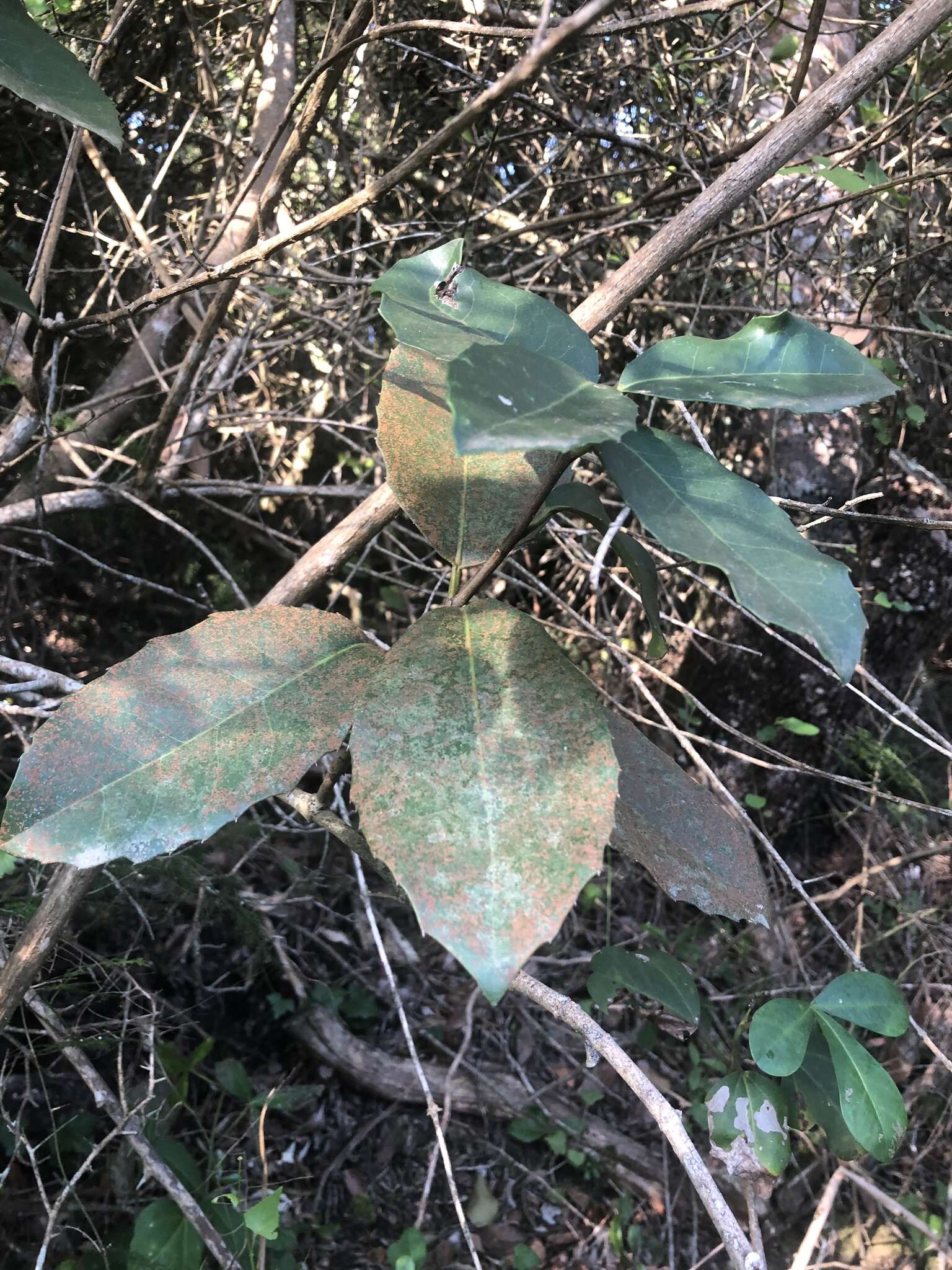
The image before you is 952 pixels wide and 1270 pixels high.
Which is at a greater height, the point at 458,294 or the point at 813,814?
the point at 458,294

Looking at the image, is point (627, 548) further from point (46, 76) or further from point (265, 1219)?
point (265, 1219)

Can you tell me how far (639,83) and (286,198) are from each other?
803 mm

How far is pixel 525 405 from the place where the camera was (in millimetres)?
400

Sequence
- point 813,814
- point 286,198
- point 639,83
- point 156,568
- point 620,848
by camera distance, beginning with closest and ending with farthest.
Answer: point 620,848 → point 639,83 → point 286,198 → point 156,568 → point 813,814

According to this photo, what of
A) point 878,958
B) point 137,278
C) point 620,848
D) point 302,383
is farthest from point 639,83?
point 878,958

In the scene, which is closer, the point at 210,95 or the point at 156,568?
the point at 210,95

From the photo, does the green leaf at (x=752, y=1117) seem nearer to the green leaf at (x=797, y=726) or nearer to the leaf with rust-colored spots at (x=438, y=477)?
the leaf with rust-colored spots at (x=438, y=477)

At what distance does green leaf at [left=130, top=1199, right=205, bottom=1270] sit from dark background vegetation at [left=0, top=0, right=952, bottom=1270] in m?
0.22

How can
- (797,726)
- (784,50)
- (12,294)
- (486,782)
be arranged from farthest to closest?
(797,726) < (784,50) < (12,294) < (486,782)

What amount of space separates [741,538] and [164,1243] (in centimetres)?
121

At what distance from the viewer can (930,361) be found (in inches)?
76.9

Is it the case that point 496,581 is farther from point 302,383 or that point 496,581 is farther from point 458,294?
point 458,294

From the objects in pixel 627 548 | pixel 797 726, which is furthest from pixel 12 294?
pixel 797 726

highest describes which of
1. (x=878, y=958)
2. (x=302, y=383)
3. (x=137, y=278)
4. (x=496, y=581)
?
(x=137, y=278)
